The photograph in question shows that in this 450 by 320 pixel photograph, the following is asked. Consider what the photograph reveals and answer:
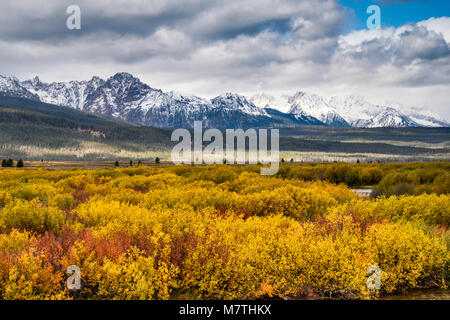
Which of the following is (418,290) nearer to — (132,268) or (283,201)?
(132,268)

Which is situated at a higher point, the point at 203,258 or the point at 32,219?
the point at 32,219

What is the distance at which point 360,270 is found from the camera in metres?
7.31

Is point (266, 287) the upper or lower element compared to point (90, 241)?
lower

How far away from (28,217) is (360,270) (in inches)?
335

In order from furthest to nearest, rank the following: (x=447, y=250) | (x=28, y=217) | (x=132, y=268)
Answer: (x=28, y=217) → (x=447, y=250) → (x=132, y=268)

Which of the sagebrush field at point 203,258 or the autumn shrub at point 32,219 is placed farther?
the autumn shrub at point 32,219

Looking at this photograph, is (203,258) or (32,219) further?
(32,219)

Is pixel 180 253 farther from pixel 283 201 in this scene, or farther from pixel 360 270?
pixel 283 201

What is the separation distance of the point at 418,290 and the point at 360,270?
5.36 feet

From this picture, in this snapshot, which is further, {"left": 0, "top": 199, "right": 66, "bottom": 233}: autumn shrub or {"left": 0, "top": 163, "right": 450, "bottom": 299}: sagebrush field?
{"left": 0, "top": 199, "right": 66, "bottom": 233}: autumn shrub
